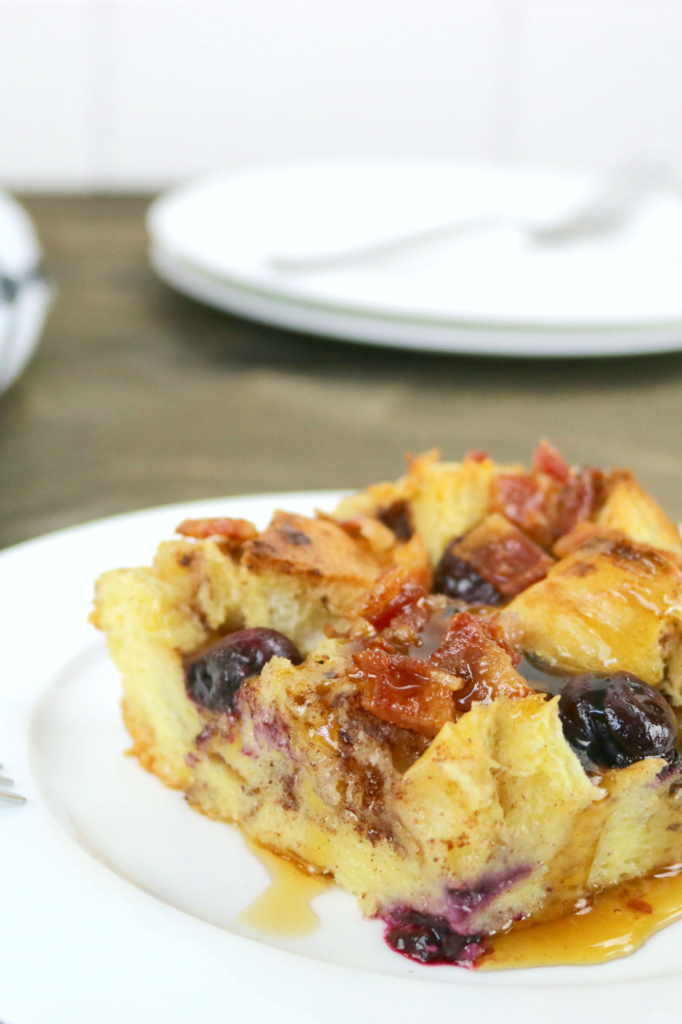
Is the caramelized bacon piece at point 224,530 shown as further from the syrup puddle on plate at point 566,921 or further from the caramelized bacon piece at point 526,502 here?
the syrup puddle on plate at point 566,921

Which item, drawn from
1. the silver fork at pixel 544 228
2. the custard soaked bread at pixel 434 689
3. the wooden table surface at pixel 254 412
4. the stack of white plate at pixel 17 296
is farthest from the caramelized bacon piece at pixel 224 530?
the silver fork at pixel 544 228

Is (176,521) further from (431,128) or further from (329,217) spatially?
(431,128)

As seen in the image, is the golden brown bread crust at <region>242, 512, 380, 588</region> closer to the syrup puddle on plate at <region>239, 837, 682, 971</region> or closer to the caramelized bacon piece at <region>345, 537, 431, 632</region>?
the caramelized bacon piece at <region>345, 537, 431, 632</region>

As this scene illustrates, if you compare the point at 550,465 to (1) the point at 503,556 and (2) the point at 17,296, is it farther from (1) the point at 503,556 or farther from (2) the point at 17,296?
(2) the point at 17,296

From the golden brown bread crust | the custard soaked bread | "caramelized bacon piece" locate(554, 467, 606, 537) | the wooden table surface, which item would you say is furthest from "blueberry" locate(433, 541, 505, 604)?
the wooden table surface

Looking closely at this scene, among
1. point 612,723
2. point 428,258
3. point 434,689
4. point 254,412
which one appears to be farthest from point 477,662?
point 428,258
